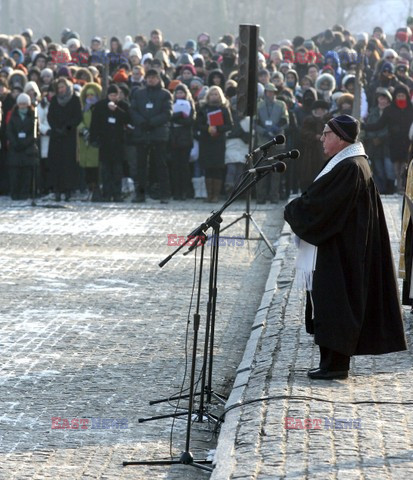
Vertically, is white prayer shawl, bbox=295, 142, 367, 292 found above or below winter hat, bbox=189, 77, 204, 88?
below

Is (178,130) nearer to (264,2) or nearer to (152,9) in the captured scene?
(264,2)

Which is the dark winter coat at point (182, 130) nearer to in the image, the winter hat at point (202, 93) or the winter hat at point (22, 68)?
the winter hat at point (202, 93)

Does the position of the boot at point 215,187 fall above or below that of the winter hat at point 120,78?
below

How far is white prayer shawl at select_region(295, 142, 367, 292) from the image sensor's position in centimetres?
865

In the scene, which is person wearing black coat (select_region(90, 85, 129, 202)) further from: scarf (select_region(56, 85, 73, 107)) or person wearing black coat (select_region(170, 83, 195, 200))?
person wearing black coat (select_region(170, 83, 195, 200))

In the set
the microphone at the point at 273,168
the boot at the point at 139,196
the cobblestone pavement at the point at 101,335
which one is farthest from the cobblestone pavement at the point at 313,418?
the boot at the point at 139,196

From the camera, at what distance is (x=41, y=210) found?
21.0 m

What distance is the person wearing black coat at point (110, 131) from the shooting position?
21703mm

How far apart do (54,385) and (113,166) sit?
521 inches

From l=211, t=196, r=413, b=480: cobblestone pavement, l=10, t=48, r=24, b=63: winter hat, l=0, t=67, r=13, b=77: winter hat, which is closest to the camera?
l=211, t=196, r=413, b=480: cobblestone pavement

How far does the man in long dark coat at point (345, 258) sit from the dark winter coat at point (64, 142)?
13.7m

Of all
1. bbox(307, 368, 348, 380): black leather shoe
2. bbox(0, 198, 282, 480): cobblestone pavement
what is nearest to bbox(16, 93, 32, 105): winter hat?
bbox(0, 198, 282, 480): cobblestone pavement

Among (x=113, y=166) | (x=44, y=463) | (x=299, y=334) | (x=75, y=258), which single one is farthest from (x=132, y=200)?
(x=44, y=463)

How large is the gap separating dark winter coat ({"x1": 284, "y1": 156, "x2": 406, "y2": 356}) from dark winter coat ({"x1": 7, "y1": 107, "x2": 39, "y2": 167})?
44.6ft
